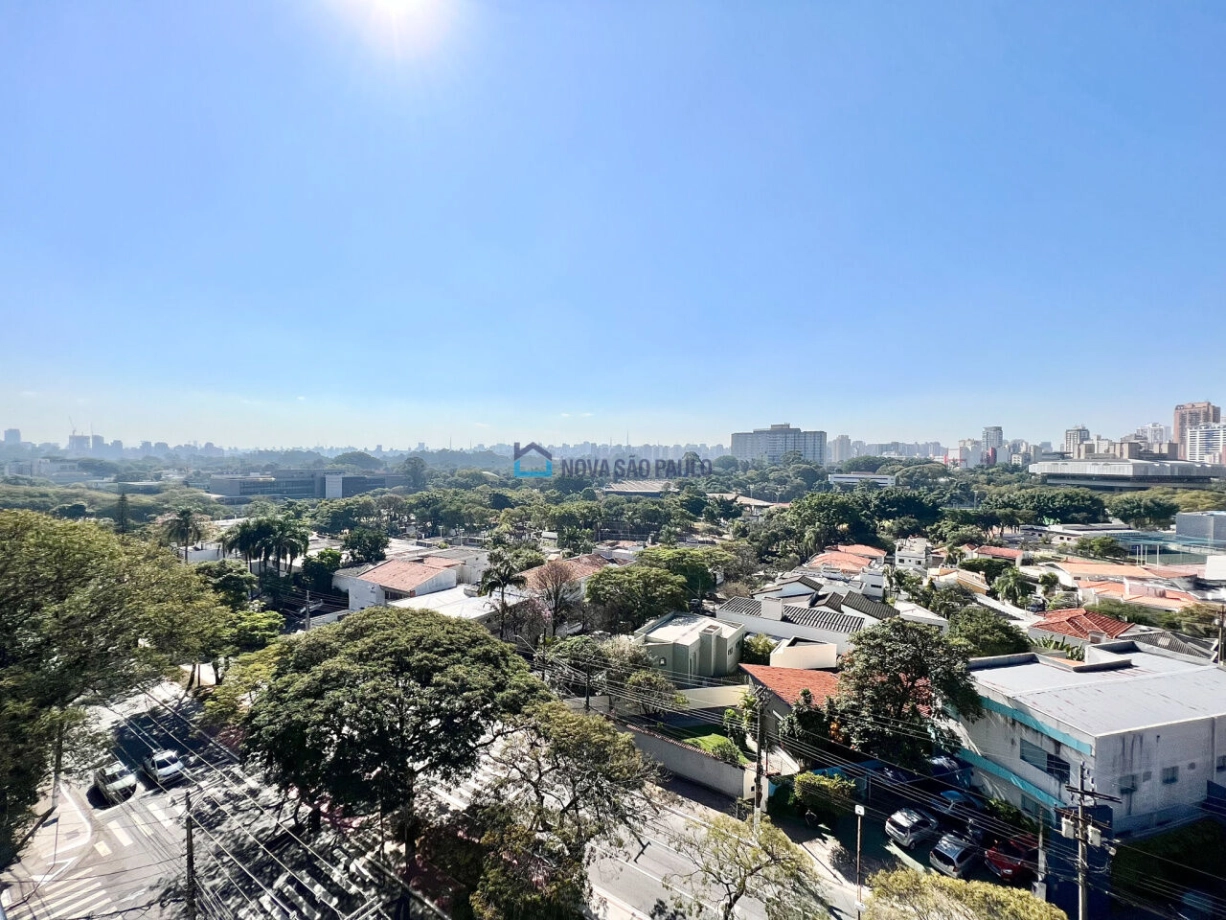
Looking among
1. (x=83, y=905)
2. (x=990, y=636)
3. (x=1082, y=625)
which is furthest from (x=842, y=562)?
(x=83, y=905)

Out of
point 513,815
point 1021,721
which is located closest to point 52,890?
point 513,815

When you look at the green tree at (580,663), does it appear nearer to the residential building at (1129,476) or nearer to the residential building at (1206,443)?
the residential building at (1129,476)

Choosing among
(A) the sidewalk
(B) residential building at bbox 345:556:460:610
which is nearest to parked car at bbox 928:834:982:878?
(A) the sidewalk

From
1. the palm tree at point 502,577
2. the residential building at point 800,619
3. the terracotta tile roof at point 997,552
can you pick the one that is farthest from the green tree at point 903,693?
the terracotta tile roof at point 997,552

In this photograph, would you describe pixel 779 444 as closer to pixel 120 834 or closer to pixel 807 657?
pixel 807 657

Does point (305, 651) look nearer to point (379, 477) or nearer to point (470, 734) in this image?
point (470, 734)

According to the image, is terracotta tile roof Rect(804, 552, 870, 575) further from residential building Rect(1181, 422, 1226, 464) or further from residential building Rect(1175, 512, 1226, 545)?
residential building Rect(1181, 422, 1226, 464)
